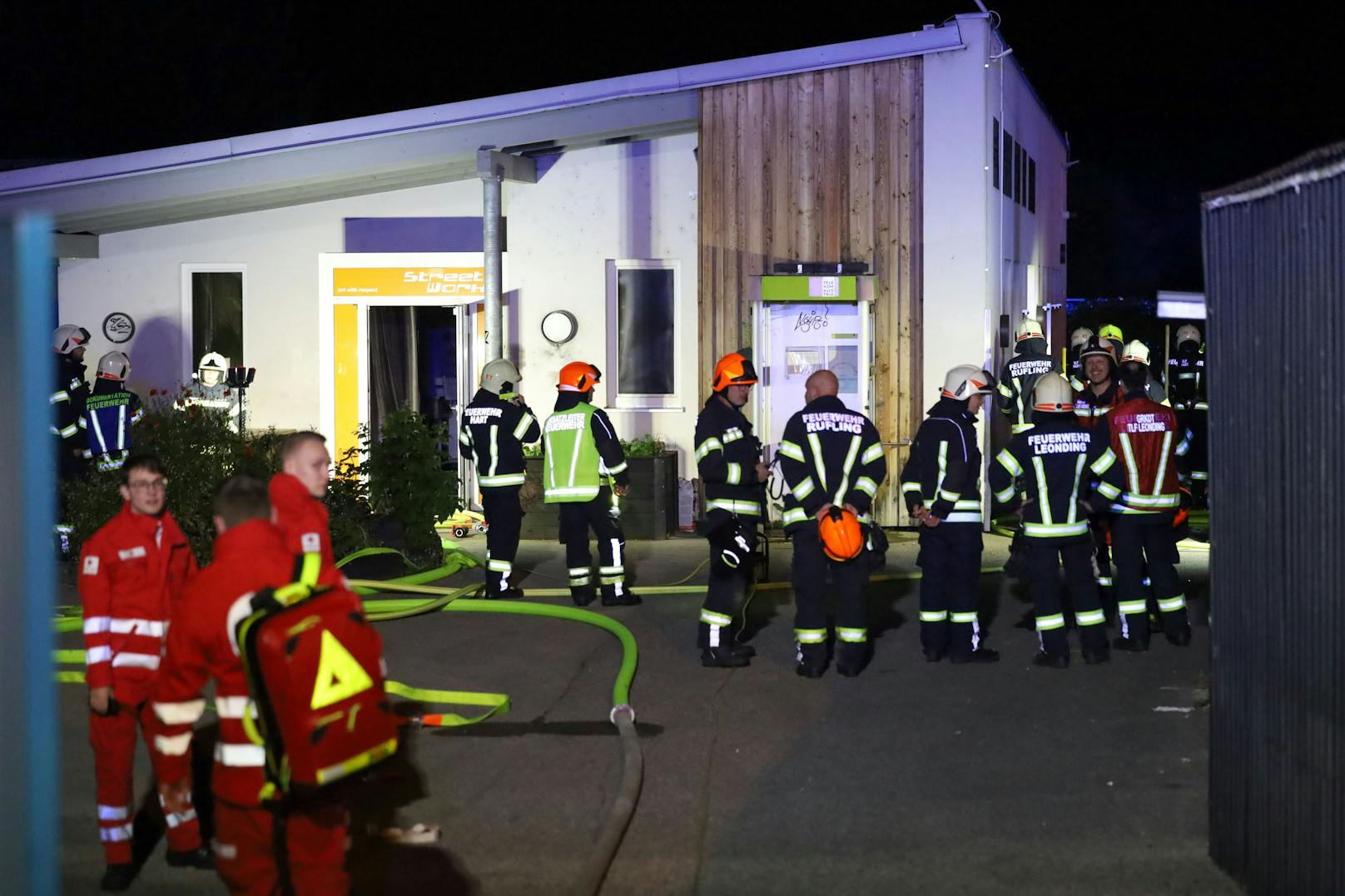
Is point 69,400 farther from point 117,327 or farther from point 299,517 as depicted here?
point 299,517

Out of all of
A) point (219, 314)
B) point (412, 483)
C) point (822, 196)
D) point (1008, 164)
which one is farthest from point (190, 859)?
point (1008, 164)

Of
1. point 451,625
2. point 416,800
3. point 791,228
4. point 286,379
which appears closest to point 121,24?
point 286,379

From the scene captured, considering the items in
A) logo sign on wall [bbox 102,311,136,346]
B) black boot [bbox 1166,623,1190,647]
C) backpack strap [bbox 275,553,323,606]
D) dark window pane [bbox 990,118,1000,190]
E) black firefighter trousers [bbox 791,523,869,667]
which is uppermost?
dark window pane [bbox 990,118,1000,190]

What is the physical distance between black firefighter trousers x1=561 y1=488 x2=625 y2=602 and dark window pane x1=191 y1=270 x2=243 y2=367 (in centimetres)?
731

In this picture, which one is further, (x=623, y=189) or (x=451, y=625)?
(x=623, y=189)

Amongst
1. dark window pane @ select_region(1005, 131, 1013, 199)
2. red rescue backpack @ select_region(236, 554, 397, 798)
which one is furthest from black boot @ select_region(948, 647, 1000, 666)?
dark window pane @ select_region(1005, 131, 1013, 199)

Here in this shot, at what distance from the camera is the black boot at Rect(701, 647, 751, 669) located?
9.68 meters

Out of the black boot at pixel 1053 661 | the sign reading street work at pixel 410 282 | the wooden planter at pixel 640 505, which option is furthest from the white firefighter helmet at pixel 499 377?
the sign reading street work at pixel 410 282

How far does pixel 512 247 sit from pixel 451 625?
6616 millimetres

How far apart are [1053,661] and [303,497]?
577 centimetres

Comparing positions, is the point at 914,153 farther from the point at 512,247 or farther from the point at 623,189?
the point at 512,247

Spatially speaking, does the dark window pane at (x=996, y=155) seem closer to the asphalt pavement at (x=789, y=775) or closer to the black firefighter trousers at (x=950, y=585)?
the asphalt pavement at (x=789, y=775)

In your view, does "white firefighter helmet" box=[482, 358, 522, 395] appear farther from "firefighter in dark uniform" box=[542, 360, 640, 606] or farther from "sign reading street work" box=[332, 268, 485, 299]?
"sign reading street work" box=[332, 268, 485, 299]

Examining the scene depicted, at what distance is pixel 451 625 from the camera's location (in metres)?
11.2
